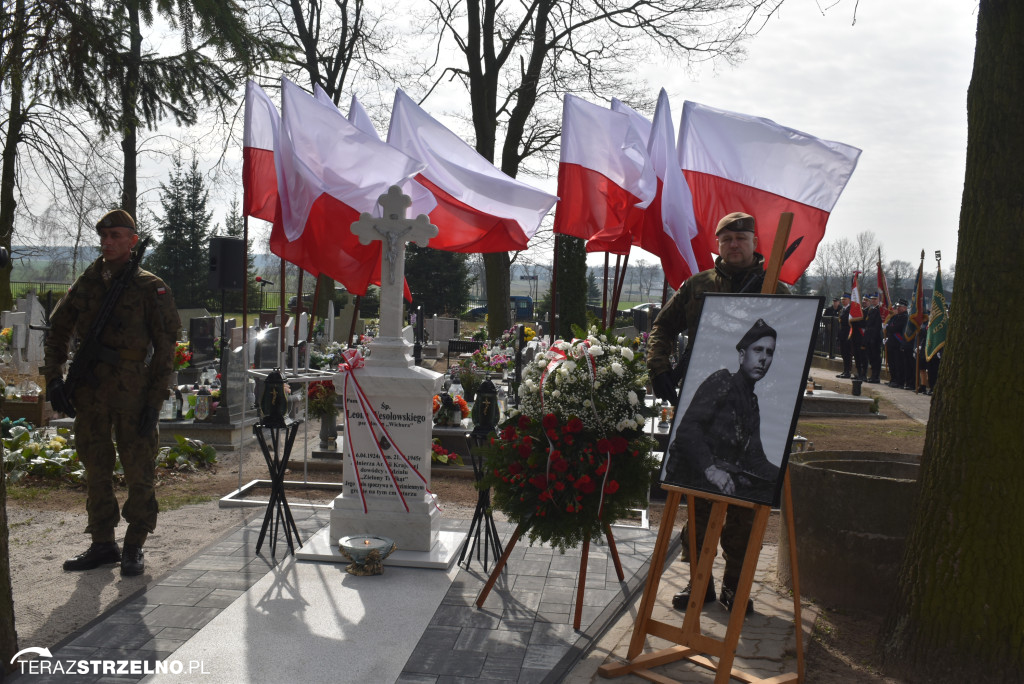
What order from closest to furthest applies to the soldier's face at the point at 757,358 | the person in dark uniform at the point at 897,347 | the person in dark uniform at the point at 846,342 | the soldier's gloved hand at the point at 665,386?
1. the soldier's face at the point at 757,358
2. the soldier's gloved hand at the point at 665,386
3. the person in dark uniform at the point at 897,347
4. the person in dark uniform at the point at 846,342

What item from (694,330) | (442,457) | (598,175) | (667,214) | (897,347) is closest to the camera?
(694,330)

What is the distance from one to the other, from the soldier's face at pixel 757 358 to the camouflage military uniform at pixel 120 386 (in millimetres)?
3559

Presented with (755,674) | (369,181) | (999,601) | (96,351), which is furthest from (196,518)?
(999,601)

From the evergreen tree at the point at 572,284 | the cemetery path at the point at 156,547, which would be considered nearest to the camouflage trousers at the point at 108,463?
the cemetery path at the point at 156,547

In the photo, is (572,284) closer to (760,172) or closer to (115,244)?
(760,172)

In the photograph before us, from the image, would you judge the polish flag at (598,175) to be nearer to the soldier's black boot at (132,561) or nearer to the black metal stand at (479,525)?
the black metal stand at (479,525)

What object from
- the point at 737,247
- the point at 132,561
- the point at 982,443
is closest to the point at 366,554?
the point at 132,561

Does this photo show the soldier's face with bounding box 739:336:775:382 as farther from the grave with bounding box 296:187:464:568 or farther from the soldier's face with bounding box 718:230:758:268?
the grave with bounding box 296:187:464:568

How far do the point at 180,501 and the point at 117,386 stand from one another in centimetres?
242

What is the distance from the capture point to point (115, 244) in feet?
17.6

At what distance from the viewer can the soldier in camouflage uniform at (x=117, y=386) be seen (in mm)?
5336

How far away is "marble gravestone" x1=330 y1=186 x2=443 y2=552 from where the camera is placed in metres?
5.79

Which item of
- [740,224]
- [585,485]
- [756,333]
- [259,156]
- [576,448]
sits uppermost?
[259,156]

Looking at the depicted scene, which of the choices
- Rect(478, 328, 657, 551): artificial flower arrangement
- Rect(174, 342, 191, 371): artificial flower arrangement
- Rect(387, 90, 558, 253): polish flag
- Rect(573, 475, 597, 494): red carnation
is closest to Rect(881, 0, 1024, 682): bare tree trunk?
Rect(478, 328, 657, 551): artificial flower arrangement
